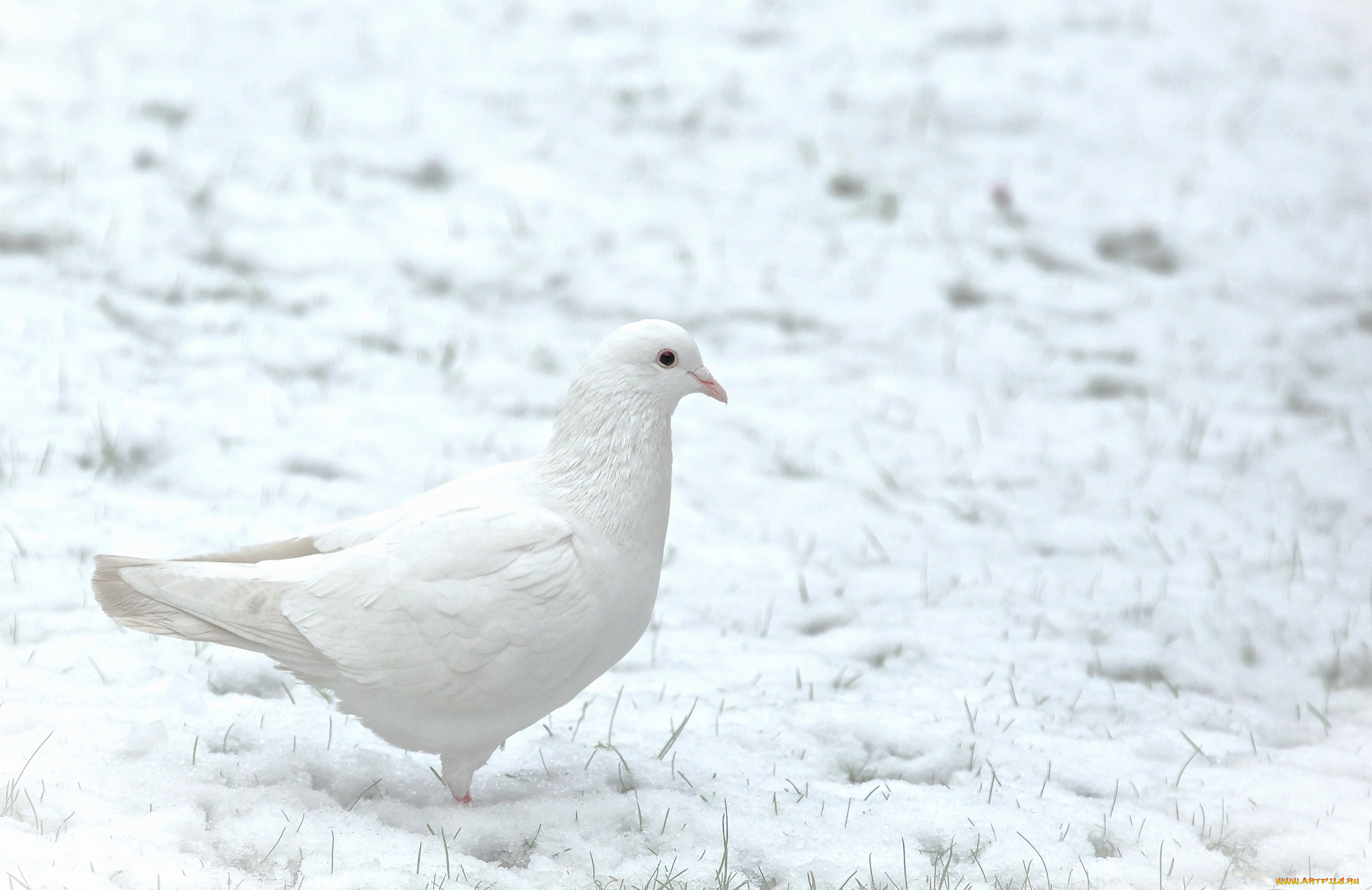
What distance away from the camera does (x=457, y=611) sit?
8.52ft

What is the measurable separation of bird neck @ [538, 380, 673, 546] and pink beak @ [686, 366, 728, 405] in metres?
0.10

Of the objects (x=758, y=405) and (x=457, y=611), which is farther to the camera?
(x=758, y=405)

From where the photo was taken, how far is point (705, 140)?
703cm

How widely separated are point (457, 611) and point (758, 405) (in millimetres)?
2851

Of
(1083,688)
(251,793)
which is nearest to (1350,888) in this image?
(1083,688)

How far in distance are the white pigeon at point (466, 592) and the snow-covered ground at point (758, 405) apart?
30 cm

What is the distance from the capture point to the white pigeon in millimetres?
2600

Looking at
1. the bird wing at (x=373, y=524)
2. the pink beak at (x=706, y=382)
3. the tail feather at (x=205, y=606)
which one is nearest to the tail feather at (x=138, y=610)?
the tail feather at (x=205, y=606)

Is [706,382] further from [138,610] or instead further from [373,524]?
[138,610]

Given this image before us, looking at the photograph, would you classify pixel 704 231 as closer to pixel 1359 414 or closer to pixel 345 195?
pixel 345 195

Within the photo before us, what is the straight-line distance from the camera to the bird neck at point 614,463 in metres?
2.79

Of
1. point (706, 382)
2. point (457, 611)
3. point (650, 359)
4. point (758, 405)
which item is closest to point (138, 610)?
point (457, 611)

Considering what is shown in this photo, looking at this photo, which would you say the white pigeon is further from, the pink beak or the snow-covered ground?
the snow-covered ground

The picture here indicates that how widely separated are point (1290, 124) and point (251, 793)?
7172mm
